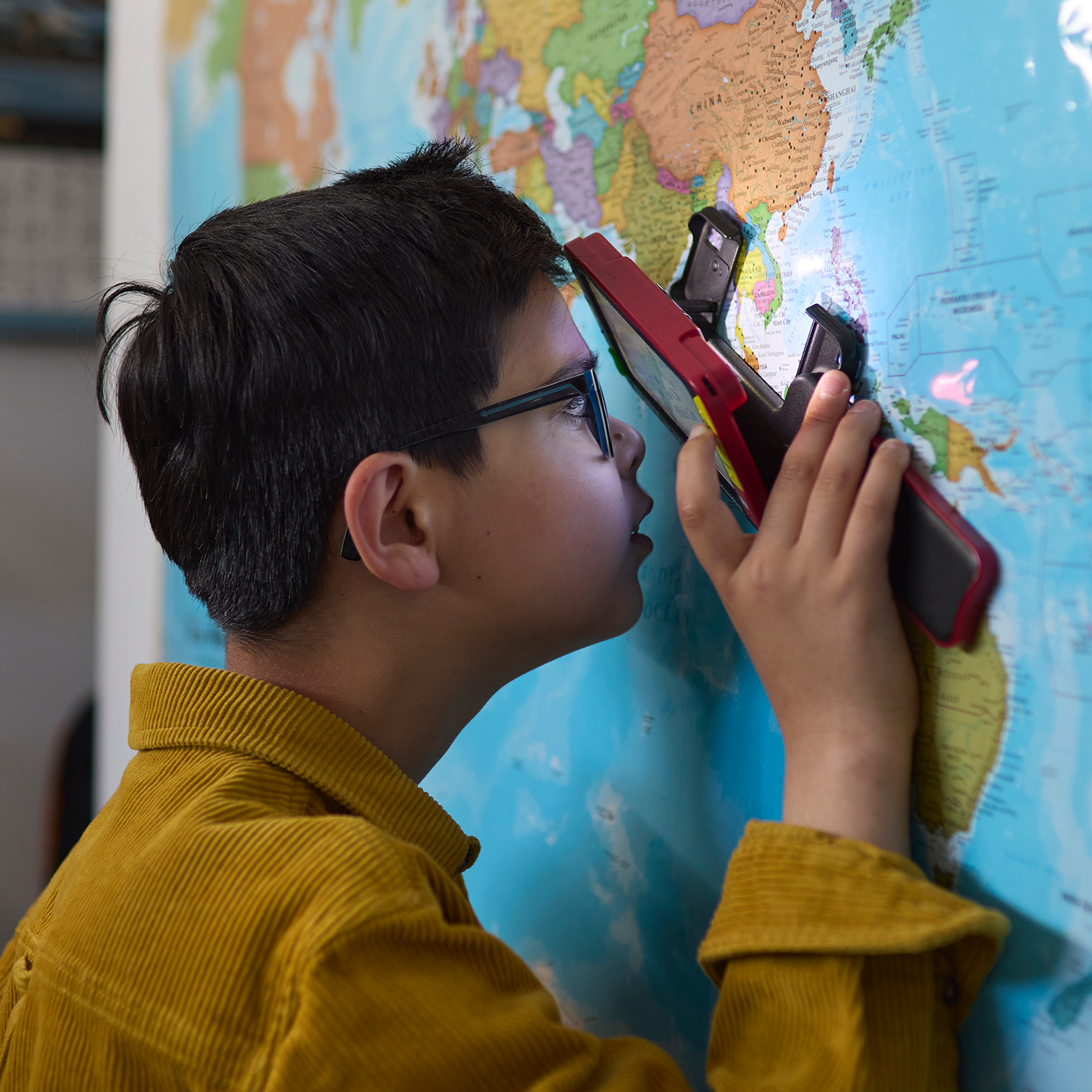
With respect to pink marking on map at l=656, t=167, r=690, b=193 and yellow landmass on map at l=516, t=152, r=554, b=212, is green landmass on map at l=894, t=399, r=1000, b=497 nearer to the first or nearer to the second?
pink marking on map at l=656, t=167, r=690, b=193

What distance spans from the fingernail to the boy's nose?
0.18m

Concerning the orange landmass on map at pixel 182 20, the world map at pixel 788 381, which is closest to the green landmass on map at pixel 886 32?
the world map at pixel 788 381

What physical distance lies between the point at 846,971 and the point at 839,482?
24 centimetres

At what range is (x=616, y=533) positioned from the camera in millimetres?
646

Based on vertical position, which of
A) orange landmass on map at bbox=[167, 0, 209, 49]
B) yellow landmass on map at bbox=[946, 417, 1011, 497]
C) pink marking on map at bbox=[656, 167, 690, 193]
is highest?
orange landmass on map at bbox=[167, 0, 209, 49]

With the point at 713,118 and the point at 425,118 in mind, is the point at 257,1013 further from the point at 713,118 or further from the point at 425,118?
the point at 425,118

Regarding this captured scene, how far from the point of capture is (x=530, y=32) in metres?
0.83

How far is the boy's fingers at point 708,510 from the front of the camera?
0.55 meters

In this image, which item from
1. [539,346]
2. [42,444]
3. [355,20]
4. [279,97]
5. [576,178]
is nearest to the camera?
[539,346]

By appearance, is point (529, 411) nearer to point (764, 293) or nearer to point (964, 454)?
point (764, 293)

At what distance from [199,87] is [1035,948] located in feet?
4.82

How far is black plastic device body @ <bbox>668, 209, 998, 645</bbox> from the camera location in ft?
1.53

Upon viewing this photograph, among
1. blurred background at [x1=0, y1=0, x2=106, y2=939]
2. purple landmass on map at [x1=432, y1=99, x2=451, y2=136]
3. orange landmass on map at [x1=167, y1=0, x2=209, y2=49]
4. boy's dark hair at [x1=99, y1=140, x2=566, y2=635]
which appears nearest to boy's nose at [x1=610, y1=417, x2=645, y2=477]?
boy's dark hair at [x1=99, y1=140, x2=566, y2=635]

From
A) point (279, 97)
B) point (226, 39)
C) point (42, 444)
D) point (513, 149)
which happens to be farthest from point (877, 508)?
point (42, 444)
